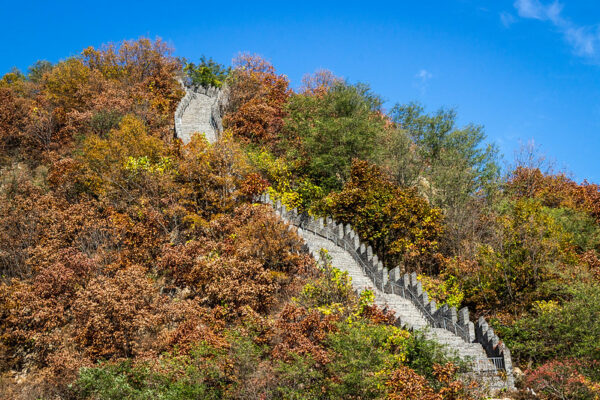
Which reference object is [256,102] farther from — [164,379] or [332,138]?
[164,379]

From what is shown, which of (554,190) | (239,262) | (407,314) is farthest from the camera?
(554,190)

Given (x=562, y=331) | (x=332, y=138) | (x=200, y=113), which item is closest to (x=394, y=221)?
(x=562, y=331)

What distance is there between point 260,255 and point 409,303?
739 cm

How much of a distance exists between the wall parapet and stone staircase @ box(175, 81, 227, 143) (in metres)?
12.1

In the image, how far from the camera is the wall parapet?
2002 centimetres

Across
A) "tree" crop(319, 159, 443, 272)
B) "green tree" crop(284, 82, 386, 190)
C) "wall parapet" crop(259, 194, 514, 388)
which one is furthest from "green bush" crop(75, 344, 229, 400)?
"green tree" crop(284, 82, 386, 190)

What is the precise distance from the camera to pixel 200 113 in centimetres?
4612

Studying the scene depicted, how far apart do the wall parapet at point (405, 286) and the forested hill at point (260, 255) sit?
865mm

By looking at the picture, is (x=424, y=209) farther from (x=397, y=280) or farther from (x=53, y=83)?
(x=53, y=83)

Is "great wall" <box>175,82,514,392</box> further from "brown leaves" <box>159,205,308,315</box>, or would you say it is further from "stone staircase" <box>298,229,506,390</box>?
"brown leaves" <box>159,205,308,315</box>

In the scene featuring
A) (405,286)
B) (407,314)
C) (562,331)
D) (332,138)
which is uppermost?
(332,138)

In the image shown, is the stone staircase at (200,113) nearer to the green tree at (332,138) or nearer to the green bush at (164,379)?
the green tree at (332,138)

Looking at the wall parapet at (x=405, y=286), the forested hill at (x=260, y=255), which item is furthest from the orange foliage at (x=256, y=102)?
the wall parapet at (x=405, y=286)

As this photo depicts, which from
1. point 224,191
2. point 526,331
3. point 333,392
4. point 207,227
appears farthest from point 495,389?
point 224,191
